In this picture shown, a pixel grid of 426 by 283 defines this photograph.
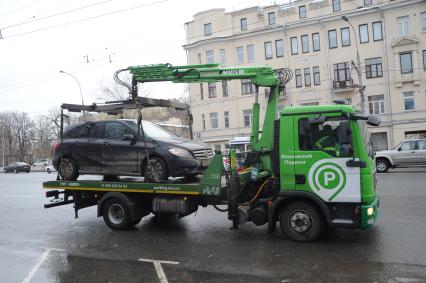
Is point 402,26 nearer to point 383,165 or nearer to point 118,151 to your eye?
point 383,165

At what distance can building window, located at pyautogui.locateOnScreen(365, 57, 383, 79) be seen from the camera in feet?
133

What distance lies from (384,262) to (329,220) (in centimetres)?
117

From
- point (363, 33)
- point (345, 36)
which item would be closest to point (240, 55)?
point (345, 36)

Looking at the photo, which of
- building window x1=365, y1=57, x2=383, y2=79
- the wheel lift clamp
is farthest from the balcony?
the wheel lift clamp

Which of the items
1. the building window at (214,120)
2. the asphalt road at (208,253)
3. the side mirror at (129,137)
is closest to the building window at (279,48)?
the building window at (214,120)

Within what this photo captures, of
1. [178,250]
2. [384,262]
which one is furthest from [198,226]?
[384,262]

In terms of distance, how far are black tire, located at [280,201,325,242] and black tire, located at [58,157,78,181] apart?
535 centimetres

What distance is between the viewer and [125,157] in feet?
30.8

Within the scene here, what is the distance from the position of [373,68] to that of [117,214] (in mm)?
36966

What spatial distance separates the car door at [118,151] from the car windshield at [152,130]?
5.1 inches

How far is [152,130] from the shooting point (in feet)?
31.7

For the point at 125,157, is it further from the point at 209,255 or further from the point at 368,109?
the point at 368,109

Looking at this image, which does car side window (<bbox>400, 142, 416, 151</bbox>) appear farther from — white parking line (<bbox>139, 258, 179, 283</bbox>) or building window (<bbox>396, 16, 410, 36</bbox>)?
building window (<bbox>396, 16, 410, 36</bbox>)

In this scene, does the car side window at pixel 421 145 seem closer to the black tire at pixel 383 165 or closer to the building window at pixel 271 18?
the black tire at pixel 383 165
